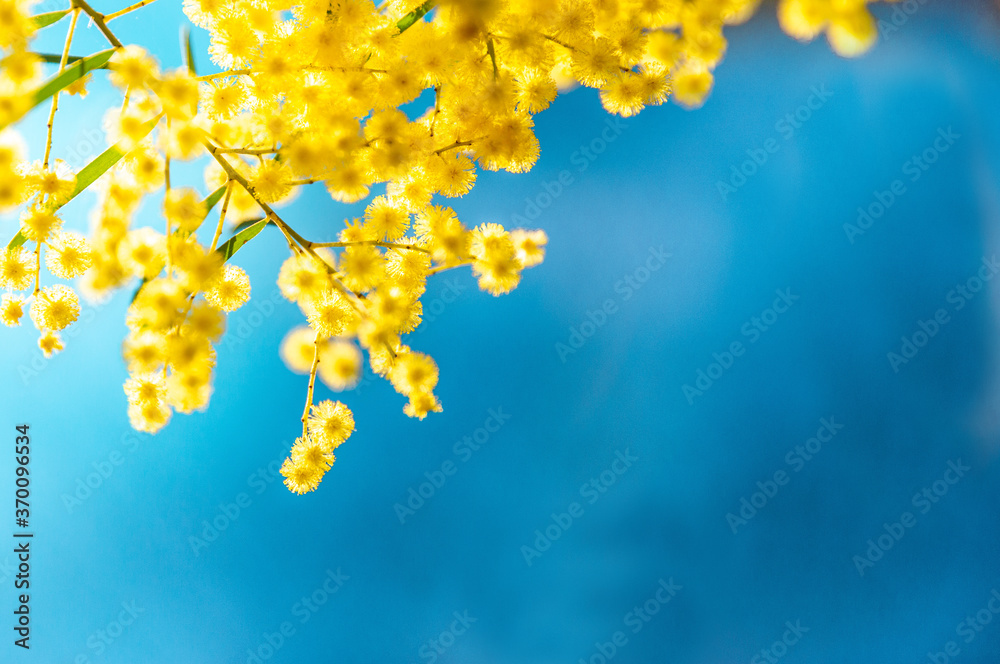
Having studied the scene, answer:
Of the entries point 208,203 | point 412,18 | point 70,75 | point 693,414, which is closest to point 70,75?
point 70,75

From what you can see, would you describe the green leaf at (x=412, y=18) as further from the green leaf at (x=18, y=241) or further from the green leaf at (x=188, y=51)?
the green leaf at (x=18, y=241)

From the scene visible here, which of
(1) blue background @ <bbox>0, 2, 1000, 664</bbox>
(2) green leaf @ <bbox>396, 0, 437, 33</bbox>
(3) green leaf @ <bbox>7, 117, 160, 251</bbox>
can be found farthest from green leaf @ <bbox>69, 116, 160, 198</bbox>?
(1) blue background @ <bbox>0, 2, 1000, 664</bbox>

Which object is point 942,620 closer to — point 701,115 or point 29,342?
point 701,115

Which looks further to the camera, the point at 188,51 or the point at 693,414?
the point at 693,414

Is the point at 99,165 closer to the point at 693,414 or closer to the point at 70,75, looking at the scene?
the point at 70,75

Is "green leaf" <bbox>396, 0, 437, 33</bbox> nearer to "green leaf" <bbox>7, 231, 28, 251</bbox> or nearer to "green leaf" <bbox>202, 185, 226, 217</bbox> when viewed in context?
"green leaf" <bbox>202, 185, 226, 217</bbox>

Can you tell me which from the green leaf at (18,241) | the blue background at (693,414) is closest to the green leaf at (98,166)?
the green leaf at (18,241)

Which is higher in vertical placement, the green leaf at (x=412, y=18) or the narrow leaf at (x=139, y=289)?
the green leaf at (x=412, y=18)
